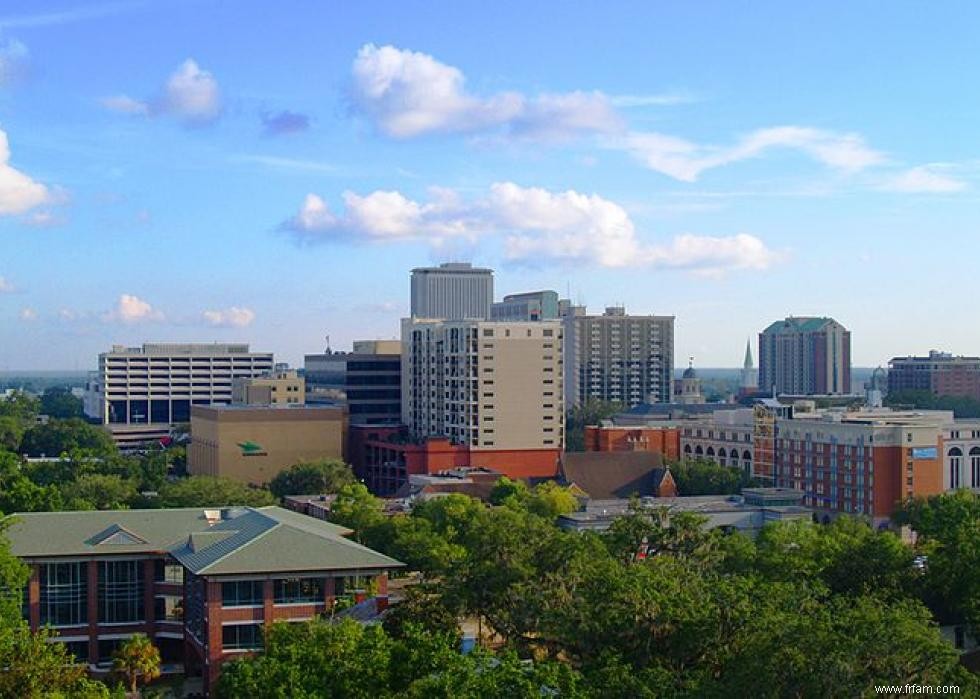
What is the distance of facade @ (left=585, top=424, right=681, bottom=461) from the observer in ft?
407

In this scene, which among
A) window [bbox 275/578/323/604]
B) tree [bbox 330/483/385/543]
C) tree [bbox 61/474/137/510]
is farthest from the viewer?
tree [bbox 61/474/137/510]

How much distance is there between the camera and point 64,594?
179 ft

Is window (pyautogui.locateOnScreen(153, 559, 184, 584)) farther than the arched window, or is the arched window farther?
the arched window

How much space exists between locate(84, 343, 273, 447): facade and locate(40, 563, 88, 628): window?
131 m


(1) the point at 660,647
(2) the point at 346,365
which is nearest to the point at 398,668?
(1) the point at 660,647

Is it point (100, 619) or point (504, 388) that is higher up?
point (504, 388)

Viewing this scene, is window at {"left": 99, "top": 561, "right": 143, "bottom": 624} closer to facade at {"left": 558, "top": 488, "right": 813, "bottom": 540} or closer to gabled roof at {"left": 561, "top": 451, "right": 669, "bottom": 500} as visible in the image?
facade at {"left": 558, "top": 488, "right": 813, "bottom": 540}

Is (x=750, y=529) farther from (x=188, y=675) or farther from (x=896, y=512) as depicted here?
(x=188, y=675)

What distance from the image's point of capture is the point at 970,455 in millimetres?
105188

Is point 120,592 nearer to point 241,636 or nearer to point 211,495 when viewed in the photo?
point 241,636

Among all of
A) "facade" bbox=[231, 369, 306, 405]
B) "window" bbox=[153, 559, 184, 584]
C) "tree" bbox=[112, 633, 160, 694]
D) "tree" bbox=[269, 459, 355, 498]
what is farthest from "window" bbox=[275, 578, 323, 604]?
"facade" bbox=[231, 369, 306, 405]

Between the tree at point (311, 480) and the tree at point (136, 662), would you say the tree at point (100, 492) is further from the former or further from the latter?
the tree at point (136, 662)

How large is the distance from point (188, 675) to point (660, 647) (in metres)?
23.2

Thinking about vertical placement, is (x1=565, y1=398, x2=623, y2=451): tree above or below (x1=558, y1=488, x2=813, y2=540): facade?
above
